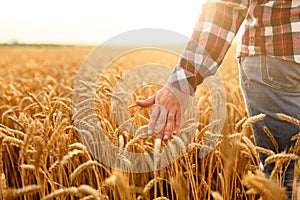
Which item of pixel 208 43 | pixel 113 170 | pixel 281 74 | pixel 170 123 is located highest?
pixel 208 43

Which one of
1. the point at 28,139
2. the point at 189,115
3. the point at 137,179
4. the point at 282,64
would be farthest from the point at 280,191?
the point at 189,115

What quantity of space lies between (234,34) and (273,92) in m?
0.30

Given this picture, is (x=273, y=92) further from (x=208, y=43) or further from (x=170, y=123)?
(x=170, y=123)

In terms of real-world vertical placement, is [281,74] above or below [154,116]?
above

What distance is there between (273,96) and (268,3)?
14.6 inches

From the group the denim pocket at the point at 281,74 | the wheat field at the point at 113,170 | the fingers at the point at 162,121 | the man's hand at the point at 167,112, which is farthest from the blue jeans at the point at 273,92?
the fingers at the point at 162,121

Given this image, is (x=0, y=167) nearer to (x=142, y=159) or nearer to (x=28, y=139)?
(x=28, y=139)

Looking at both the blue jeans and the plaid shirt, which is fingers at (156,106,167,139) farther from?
the blue jeans

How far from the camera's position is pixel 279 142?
6.27 ft

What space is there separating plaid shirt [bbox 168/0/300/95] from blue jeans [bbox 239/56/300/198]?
1.7 inches

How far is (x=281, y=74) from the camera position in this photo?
1749mm

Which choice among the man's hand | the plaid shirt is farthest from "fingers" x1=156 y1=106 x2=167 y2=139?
the plaid shirt

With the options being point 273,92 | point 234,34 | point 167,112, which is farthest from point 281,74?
point 167,112

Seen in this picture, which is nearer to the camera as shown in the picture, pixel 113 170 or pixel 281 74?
pixel 281 74
